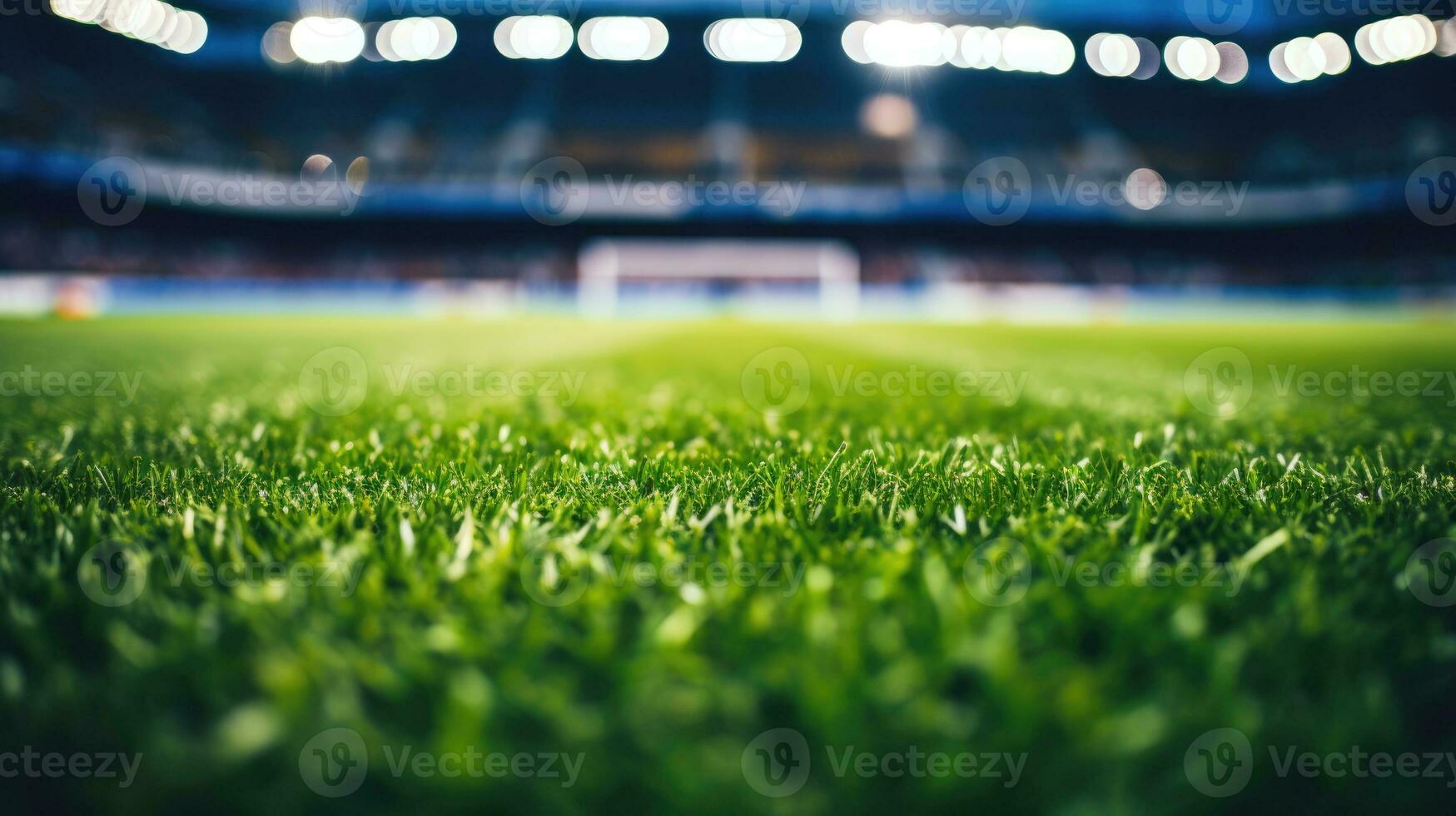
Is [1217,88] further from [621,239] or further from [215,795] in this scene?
[215,795]

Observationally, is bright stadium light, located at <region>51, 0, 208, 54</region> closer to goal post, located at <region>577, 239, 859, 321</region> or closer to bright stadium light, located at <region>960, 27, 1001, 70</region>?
goal post, located at <region>577, 239, 859, 321</region>

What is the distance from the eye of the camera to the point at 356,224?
928 inches

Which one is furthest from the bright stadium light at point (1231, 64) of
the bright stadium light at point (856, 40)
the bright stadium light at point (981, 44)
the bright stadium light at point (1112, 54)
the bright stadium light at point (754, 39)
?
the bright stadium light at point (754, 39)

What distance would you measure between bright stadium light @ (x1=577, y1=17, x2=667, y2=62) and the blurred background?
0.33 feet

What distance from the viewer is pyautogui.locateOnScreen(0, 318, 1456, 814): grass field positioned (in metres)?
0.58

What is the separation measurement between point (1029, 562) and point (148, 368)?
5264mm

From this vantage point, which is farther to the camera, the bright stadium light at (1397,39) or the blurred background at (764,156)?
the bright stadium light at (1397,39)

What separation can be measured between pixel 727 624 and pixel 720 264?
977 inches

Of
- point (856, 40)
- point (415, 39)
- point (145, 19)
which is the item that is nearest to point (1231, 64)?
point (856, 40)

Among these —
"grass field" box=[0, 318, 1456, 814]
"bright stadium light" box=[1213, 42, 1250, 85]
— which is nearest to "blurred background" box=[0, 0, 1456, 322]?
"bright stadium light" box=[1213, 42, 1250, 85]

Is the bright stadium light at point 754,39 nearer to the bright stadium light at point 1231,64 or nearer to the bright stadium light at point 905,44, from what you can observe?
the bright stadium light at point 905,44

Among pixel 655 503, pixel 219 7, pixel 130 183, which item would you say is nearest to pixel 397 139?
pixel 219 7

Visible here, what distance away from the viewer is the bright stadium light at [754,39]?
80.5ft

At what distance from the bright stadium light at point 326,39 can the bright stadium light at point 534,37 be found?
5.26 metres
